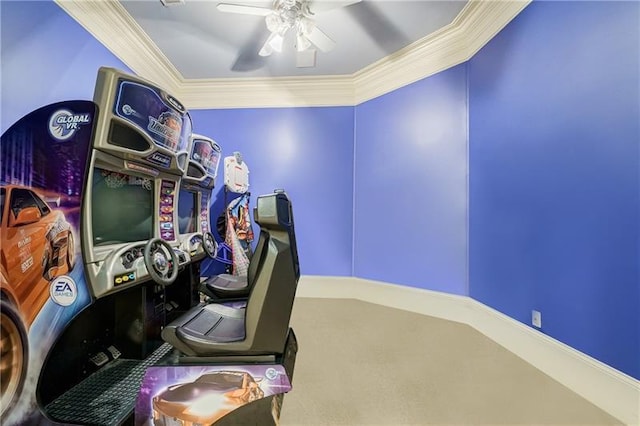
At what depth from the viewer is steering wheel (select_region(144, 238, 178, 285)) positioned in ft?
5.44

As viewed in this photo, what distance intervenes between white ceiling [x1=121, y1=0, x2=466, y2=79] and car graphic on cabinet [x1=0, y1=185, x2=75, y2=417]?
7.73ft

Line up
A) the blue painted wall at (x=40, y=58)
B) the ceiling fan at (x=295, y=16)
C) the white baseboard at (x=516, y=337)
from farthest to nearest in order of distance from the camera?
the ceiling fan at (x=295, y=16) → the blue painted wall at (x=40, y=58) → the white baseboard at (x=516, y=337)

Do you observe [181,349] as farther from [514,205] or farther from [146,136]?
[514,205]

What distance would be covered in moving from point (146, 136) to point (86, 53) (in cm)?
171

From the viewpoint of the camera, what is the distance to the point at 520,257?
229cm

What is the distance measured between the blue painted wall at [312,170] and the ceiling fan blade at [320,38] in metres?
1.28

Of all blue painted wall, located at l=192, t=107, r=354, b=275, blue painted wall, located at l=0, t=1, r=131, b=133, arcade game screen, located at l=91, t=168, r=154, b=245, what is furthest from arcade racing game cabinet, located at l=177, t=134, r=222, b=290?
blue painted wall, located at l=0, t=1, r=131, b=133

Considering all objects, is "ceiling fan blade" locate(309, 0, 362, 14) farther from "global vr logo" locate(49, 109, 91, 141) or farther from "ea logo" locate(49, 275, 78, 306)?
"ea logo" locate(49, 275, 78, 306)

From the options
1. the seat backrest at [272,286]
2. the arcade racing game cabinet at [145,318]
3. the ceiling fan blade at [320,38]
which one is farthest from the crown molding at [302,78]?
the seat backrest at [272,286]

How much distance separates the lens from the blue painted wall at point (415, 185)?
3.03 m

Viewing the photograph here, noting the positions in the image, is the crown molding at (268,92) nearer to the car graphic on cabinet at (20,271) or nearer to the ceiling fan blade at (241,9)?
the ceiling fan blade at (241,9)

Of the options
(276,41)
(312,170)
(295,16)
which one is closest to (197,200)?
(312,170)

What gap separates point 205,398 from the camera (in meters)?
1.27

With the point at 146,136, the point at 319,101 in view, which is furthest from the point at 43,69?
the point at 319,101
